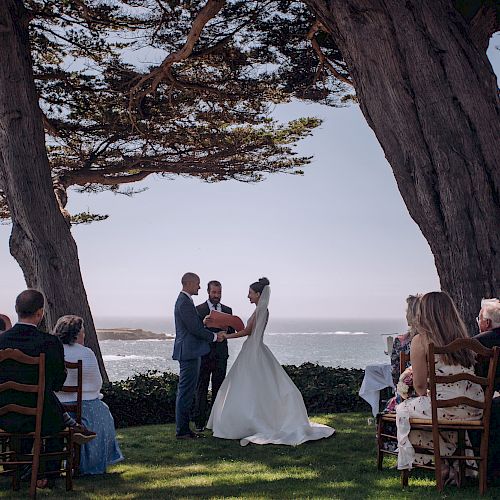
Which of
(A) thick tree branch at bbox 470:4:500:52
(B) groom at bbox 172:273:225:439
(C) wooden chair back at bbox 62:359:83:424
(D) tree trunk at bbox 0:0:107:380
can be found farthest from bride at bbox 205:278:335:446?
(D) tree trunk at bbox 0:0:107:380

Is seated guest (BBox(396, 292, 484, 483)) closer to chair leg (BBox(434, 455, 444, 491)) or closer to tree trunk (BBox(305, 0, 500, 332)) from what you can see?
chair leg (BBox(434, 455, 444, 491))

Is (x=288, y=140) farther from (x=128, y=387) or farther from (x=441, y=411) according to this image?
(x=441, y=411)

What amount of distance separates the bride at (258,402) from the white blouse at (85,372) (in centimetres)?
213

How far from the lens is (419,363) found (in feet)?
18.1

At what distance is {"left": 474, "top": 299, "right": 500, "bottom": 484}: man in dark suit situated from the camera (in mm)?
5520

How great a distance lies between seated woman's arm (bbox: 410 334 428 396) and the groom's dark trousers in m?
3.48

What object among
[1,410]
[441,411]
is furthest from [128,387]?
Result: [441,411]

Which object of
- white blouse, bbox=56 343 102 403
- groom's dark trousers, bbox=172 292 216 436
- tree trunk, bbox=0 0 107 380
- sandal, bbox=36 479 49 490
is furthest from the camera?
tree trunk, bbox=0 0 107 380

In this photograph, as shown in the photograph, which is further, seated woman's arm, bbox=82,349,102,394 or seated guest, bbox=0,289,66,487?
seated woman's arm, bbox=82,349,102,394

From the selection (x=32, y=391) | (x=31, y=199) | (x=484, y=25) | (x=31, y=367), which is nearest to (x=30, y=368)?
(x=31, y=367)

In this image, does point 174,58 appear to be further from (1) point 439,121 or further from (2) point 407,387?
(2) point 407,387

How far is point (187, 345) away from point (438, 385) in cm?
366

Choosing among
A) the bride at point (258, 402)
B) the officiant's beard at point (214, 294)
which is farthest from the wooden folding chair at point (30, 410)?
the officiant's beard at point (214, 294)

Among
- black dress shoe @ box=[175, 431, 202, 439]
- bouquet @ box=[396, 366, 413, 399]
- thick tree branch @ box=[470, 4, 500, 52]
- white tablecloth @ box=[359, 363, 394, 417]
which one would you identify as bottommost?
black dress shoe @ box=[175, 431, 202, 439]
